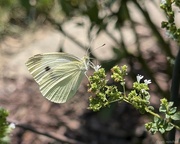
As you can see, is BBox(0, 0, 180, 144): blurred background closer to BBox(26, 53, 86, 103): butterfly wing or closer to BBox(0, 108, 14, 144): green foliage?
BBox(26, 53, 86, 103): butterfly wing

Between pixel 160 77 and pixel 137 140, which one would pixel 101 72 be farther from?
pixel 160 77

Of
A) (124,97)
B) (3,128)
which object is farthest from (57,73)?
(124,97)

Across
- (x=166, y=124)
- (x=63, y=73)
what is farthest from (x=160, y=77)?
(x=166, y=124)

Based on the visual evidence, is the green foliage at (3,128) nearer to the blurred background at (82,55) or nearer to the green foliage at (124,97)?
the green foliage at (124,97)

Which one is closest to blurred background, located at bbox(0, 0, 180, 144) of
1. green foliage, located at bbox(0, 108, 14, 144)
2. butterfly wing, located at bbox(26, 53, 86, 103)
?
butterfly wing, located at bbox(26, 53, 86, 103)

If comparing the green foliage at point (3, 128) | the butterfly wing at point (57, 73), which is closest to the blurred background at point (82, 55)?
the butterfly wing at point (57, 73)

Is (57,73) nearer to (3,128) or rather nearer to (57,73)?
(57,73)

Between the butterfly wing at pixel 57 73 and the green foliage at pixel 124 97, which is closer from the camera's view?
the green foliage at pixel 124 97
